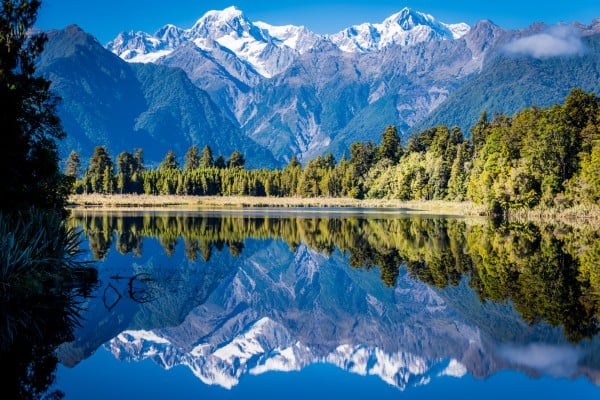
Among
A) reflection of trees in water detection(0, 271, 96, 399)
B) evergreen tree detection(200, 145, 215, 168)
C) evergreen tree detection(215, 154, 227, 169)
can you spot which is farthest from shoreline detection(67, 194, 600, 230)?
reflection of trees in water detection(0, 271, 96, 399)

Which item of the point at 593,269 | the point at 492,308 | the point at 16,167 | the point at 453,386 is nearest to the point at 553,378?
the point at 453,386

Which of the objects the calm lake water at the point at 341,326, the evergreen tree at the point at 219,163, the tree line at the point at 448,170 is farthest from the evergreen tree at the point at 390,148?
the calm lake water at the point at 341,326

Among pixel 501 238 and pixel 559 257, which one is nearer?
pixel 559 257

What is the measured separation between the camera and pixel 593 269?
89.3 feet

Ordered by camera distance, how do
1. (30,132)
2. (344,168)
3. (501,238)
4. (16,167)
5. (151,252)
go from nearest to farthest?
(16,167), (30,132), (151,252), (501,238), (344,168)

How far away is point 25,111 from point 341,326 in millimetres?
14825

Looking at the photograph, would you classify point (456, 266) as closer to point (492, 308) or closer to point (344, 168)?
point (492, 308)

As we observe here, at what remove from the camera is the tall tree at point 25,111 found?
2156 cm

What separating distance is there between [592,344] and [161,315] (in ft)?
39.8

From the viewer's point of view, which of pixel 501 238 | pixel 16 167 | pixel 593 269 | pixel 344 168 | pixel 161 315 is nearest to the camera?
pixel 161 315

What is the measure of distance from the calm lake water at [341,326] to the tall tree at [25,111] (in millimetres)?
4678

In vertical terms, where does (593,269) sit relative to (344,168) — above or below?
below

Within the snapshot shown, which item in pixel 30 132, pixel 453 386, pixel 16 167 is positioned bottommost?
pixel 453 386

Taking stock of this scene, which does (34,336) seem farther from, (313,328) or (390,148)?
(390,148)
